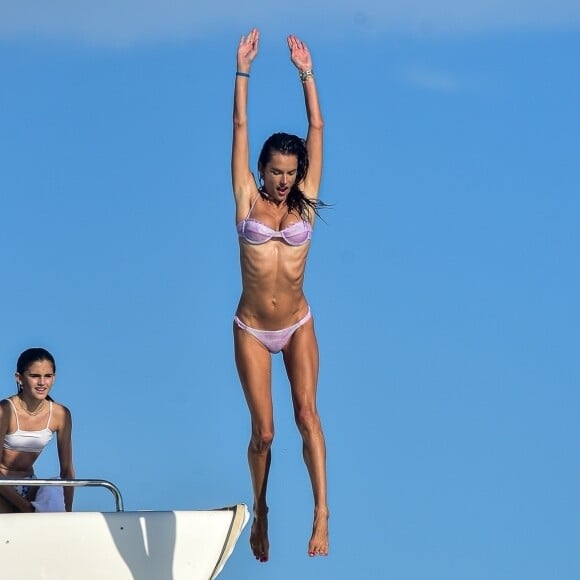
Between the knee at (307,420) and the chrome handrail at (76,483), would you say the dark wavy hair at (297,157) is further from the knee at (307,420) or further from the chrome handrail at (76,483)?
the chrome handrail at (76,483)

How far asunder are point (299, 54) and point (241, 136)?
1.06 meters

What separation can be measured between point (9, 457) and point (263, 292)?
340 cm

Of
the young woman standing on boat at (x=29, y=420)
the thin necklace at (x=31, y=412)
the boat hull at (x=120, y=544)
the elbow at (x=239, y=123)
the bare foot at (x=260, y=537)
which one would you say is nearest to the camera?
the boat hull at (x=120, y=544)

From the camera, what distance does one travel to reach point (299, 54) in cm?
1266

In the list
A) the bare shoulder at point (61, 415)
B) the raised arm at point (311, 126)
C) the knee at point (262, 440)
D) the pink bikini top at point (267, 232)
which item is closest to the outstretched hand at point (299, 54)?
the raised arm at point (311, 126)

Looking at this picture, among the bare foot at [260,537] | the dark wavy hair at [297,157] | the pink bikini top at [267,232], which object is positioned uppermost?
the dark wavy hair at [297,157]

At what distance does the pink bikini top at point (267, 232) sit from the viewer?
12156 millimetres

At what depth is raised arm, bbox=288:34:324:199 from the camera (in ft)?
40.8

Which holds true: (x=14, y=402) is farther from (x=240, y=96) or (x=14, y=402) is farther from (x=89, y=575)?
(x=240, y=96)

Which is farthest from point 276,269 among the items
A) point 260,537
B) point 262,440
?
point 260,537

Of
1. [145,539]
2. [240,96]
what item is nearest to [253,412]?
[145,539]

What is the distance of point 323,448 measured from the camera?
488 inches

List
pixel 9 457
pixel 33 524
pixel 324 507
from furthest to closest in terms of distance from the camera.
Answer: pixel 9 457 < pixel 324 507 < pixel 33 524

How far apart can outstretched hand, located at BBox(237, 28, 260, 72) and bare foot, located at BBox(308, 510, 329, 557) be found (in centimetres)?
384
